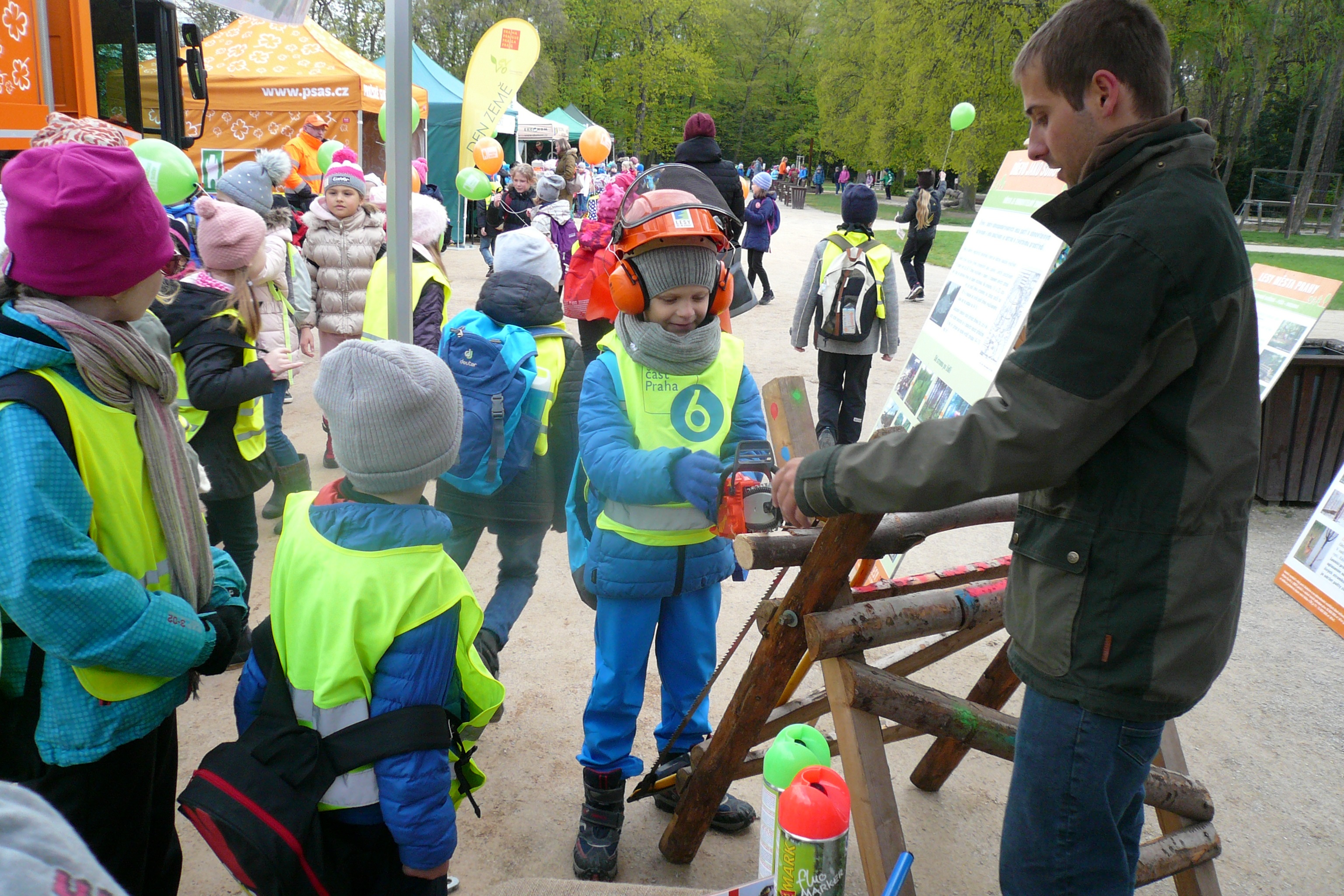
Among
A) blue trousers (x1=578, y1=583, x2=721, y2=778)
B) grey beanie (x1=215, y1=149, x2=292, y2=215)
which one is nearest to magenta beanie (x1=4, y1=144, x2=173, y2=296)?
blue trousers (x1=578, y1=583, x2=721, y2=778)

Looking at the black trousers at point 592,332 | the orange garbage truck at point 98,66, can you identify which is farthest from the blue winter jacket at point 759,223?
the orange garbage truck at point 98,66

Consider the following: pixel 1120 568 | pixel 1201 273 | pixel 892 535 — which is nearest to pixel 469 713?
pixel 892 535

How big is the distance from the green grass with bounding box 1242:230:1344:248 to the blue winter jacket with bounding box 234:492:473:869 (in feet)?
87.4

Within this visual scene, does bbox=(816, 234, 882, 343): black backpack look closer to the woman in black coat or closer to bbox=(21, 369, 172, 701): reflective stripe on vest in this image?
the woman in black coat

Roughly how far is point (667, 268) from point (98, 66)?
17.9ft

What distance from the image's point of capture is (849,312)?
627cm

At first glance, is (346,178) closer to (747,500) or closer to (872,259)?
(872,259)

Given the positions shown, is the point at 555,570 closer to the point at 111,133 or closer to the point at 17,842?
the point at 111,133

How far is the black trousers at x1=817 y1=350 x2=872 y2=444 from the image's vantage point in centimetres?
659

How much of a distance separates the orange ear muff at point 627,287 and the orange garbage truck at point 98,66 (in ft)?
13.5

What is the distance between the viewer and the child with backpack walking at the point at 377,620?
174 cm

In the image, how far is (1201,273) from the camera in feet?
4.96

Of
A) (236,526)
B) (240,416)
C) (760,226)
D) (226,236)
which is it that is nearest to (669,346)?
(240,416)

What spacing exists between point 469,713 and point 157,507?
801mm
